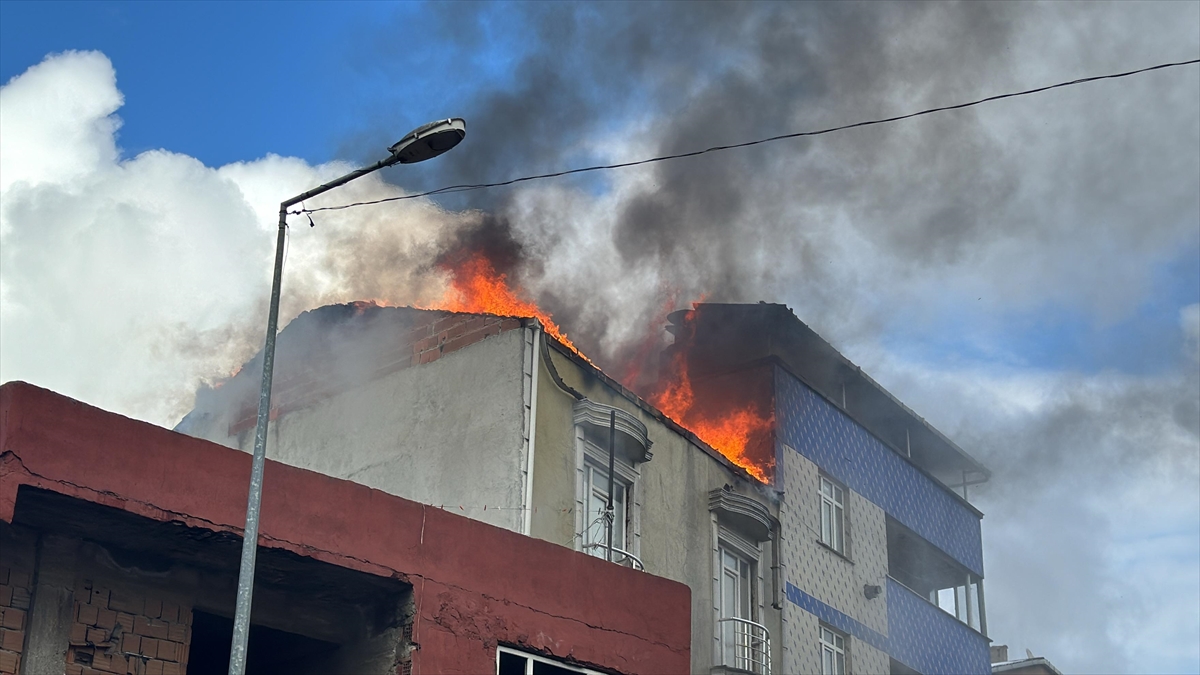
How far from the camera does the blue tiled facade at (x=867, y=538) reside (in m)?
23.3

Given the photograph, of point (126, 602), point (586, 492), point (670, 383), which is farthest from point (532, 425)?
point (670, 383)

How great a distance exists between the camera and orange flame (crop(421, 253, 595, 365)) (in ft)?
71.1

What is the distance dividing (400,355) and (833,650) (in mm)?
9561

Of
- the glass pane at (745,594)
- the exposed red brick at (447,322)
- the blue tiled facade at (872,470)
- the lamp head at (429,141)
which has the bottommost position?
the glass pane at (745,594)

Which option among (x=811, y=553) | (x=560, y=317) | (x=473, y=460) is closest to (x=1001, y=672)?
(x=811, y=553)

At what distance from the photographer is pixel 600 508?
1833 cm

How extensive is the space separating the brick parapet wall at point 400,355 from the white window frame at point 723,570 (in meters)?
4.82

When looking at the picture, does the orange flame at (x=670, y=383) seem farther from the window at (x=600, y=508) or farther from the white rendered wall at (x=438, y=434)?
the window at (x=600, y=508)

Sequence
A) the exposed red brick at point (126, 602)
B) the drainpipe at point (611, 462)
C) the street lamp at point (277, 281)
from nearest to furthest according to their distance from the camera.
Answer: the street lamp at point (277, 281), the exposed red brick at point (126, 602), the drainpipe at point (611, 462)

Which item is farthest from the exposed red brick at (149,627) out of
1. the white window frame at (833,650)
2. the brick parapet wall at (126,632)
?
the white window frame at (833,650)

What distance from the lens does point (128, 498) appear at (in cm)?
1061

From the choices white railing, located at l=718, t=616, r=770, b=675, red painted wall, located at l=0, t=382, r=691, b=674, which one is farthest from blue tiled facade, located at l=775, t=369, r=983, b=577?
red painted wall, located at l=0, t=382, r=691, b=674

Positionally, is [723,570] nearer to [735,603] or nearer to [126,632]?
[735,603]

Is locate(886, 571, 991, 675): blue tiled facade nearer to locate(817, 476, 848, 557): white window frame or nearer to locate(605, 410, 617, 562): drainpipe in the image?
locate(817, 476, 848, 557): white window frame
